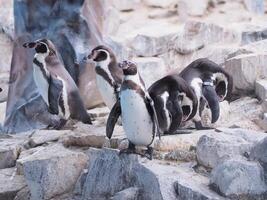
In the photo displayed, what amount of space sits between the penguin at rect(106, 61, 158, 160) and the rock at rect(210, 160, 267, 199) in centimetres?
63

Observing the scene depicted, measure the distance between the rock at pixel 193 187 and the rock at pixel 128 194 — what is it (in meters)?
0.30

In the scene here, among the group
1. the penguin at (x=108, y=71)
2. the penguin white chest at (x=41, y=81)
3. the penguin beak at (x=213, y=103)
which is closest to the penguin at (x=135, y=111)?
the penguin beak at (x=213, y=103)

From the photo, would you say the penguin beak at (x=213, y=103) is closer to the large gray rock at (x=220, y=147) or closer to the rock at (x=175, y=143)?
the rock at (x=175, y=143)

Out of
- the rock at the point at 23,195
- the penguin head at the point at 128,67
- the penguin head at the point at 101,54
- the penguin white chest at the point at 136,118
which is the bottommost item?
the rock at the point at 23,195

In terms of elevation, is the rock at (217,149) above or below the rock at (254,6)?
below

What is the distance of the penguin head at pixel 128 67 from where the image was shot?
3.80 meters

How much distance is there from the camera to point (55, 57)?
5656 millimetres

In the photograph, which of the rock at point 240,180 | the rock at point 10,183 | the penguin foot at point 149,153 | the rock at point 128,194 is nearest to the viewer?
the rock at point 240,180

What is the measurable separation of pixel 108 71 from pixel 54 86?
0.56 metres

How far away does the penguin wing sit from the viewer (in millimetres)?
5582

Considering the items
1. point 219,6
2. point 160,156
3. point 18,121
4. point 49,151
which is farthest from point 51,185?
point 219,6

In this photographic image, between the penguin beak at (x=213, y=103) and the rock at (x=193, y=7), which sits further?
the rock at (x=193, y=7)

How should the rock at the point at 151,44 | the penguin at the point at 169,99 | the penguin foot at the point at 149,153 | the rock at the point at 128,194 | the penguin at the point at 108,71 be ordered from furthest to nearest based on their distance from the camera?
the rock at the point at 151,44 → the penguin at the point at 108,71 → the penguin at the point at 169,99 → the penguin foot at the point at 149,153 → the rock at the point at 128,194

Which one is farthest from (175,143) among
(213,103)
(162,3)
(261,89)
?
(162,3)
